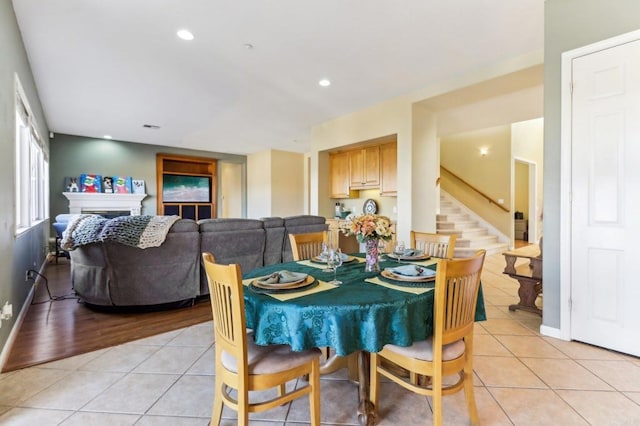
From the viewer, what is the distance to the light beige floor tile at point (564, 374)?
6.18 ft

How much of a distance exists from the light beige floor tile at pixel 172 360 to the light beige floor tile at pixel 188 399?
0.55 ft

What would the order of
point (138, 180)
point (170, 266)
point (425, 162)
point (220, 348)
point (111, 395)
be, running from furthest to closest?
point (138, 180)
point (425, 162)
point (170, 266)
point (111, 395)
point (220, 348)

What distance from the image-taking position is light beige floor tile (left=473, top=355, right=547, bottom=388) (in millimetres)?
1907

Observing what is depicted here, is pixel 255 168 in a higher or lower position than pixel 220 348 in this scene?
higher

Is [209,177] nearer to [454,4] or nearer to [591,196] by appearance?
[454,4]

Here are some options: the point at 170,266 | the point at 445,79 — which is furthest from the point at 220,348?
the point at 445,79

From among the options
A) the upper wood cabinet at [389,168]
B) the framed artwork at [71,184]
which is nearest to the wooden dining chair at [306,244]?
the upper wood cabinet at [389,168]

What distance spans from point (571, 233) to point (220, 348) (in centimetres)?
274

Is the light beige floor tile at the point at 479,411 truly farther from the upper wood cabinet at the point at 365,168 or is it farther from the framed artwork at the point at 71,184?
the framed artwork at the point at 71,184

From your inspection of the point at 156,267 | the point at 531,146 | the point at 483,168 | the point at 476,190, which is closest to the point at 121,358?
the point at 156,267

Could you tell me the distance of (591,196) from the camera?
7.80ft

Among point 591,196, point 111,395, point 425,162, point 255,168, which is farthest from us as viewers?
point 255,168

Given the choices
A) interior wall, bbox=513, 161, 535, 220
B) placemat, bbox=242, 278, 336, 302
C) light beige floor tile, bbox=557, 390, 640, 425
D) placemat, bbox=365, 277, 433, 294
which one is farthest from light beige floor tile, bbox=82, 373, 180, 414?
interior wall, bbox=513, 161, 535, 220

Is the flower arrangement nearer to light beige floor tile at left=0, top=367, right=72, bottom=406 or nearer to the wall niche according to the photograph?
light beige floor tile at left=0, top=367, right=72, bottom=406
